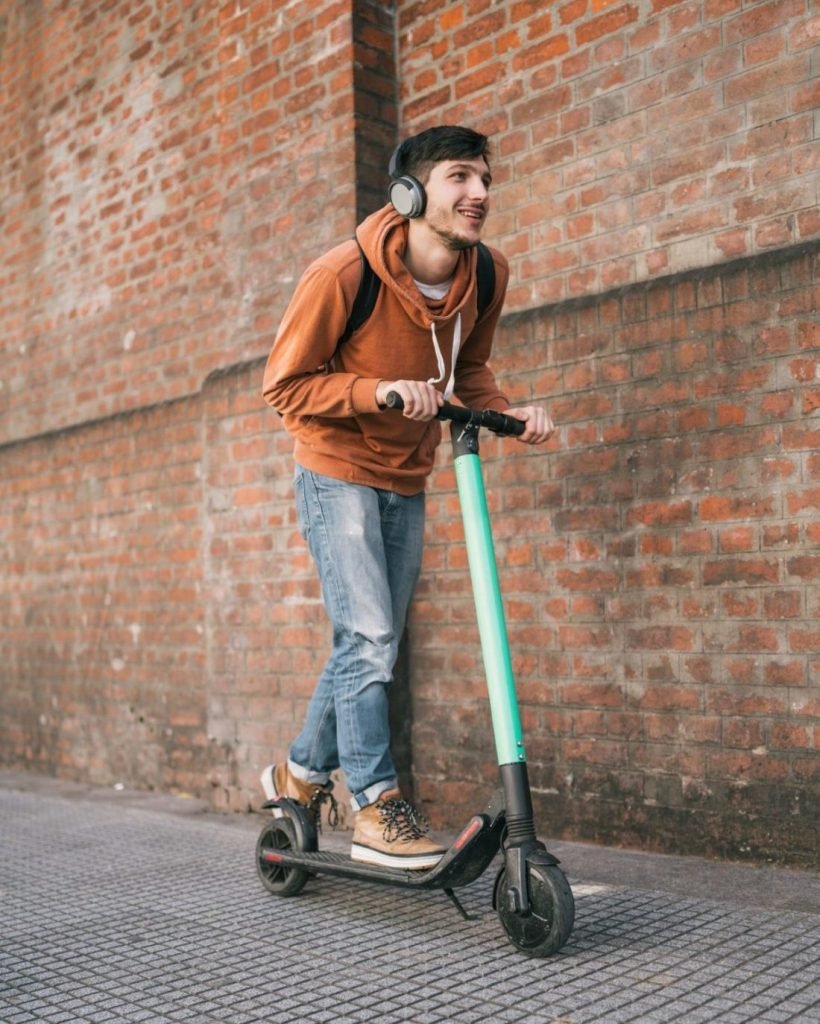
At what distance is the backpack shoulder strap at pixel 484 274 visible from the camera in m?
3.42

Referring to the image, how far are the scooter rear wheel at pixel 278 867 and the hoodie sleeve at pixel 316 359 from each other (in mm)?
1229

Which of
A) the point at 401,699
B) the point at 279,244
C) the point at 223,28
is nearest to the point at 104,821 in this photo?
the point at 401,699

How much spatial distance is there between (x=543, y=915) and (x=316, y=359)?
1.53 metres

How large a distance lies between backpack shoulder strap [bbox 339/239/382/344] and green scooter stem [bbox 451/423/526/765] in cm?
41

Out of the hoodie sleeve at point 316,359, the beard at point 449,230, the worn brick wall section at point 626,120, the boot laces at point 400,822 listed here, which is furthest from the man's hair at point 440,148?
the boot laces at point 400,822

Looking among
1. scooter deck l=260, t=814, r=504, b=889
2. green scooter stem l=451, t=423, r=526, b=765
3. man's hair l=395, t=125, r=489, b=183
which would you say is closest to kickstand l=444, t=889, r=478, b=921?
scooter deck l=260, t=814, r=504, b=889

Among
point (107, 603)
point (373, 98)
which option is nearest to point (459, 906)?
point (373, 98)

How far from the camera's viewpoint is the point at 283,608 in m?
5.11

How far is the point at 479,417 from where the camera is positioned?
10.1 ft

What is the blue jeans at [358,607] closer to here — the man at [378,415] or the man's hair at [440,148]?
the man at [378,415]

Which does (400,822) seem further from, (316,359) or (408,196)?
(408,196)

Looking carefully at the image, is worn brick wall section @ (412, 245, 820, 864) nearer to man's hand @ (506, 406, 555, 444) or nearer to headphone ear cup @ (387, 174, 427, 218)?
man's hand @ (506, 406, 555, 444)

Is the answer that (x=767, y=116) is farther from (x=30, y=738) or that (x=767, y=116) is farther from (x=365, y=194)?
(x=30, y=738)

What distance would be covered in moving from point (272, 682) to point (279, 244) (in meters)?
1.90
